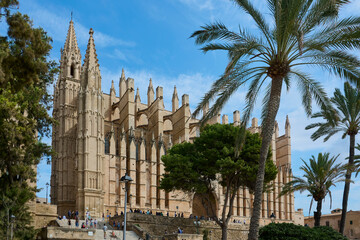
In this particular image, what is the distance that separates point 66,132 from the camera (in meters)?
43.7

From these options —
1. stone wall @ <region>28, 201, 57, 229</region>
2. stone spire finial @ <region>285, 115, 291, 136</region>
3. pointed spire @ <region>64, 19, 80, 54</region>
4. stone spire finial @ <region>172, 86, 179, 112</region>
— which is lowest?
stone wall @ <region>28, 201, 57, 229</region>

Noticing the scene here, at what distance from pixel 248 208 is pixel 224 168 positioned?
24.8 metres

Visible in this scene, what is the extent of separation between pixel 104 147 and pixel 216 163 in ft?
52.1

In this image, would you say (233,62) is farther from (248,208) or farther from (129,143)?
(248,208)

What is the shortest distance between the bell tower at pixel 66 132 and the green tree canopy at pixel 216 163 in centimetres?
1343

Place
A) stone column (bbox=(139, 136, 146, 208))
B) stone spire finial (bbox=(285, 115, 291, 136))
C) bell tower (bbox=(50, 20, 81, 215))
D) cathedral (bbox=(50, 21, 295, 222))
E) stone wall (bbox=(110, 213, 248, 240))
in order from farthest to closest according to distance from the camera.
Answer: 1. stone spire finial (bbox=(285, 115, 291, 136))
2. stone column (bbox=(139, 136, 146, 208))
3. bell tower (bbox=(50, 20, 81, 215))
4. cathedral (bbox=(50, 21, 295, 222))
5. stone wall (bbox=(110, 213, 248, 240))

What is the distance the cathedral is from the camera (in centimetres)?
3934

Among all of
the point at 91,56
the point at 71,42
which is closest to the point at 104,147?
the point at 91,56

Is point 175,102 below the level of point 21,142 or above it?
above

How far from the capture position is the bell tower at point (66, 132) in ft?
138

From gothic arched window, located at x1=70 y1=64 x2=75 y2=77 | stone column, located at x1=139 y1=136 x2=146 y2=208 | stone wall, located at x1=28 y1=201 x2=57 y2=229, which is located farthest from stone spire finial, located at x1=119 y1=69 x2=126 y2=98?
stone wall, located at x1=28 y1=201 x2=57 y2=229

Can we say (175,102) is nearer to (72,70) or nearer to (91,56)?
(72,70)

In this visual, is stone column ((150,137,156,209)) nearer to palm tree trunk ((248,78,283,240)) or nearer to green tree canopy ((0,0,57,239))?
green tree canopy ((0,0,57,239))

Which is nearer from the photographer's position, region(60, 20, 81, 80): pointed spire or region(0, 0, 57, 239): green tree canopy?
region(0, 0, 57, 239): green tree canopy
